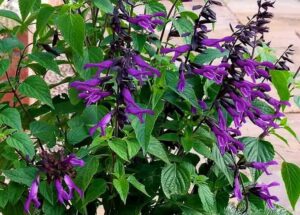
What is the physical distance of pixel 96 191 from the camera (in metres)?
1.67

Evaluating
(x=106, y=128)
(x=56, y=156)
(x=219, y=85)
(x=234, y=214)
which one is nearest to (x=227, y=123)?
(x=219, y=85)

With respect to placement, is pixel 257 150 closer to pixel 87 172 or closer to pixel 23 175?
pixel 87 172

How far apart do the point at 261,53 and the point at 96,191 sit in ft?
2.00

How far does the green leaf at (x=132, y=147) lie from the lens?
1.58m

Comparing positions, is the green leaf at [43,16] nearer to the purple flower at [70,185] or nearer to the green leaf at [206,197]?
the purple flower at [70,185]

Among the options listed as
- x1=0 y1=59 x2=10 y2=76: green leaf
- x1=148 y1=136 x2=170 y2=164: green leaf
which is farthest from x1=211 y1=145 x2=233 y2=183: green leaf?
x1=0 y1=59 x2=10 y2=76: green leaf

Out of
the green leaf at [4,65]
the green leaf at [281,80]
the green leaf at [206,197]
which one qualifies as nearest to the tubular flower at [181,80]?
the green leaf at [281,80]

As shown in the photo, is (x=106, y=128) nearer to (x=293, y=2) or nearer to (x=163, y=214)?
(x=163, y=214)

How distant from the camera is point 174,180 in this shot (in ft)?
5.62

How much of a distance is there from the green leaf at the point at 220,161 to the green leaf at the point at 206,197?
0.07 m

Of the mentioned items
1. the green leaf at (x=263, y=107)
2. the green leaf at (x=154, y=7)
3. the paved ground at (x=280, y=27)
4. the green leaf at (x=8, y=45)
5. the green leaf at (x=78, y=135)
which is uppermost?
the green leaf at (x=154, y=7)

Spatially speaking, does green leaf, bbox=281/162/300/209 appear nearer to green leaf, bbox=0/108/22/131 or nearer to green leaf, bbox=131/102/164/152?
green leaf, bbox=131/102/164/152

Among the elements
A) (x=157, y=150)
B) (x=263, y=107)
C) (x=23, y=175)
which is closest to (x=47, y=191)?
(x=23, y=175)

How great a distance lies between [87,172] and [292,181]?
590 mm
